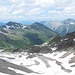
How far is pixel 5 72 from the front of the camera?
300ft

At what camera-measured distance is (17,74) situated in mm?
88000

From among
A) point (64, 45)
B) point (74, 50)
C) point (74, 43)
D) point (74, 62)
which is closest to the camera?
point (74, 62)

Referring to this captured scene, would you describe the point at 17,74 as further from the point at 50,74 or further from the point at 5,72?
the point at 50,74

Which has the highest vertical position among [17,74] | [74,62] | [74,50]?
[74,50]

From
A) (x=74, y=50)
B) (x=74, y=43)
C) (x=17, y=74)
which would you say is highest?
(x=74, y=43)

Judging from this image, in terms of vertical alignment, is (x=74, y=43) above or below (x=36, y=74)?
above

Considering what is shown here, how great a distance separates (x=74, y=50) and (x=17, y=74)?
7733cm

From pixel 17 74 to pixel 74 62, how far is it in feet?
146

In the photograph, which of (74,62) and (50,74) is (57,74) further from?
A: (74,62)

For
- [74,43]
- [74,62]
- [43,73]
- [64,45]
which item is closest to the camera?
[43,73]

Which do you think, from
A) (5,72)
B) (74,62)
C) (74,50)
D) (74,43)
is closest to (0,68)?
(5,72)

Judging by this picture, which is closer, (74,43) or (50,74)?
(50,74)

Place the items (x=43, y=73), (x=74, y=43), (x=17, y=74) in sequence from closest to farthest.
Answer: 1. (x=17, y=74)
2. (x=43, y=73)
3. (x=74, y=43)

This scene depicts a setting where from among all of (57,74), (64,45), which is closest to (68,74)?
(57,74)
